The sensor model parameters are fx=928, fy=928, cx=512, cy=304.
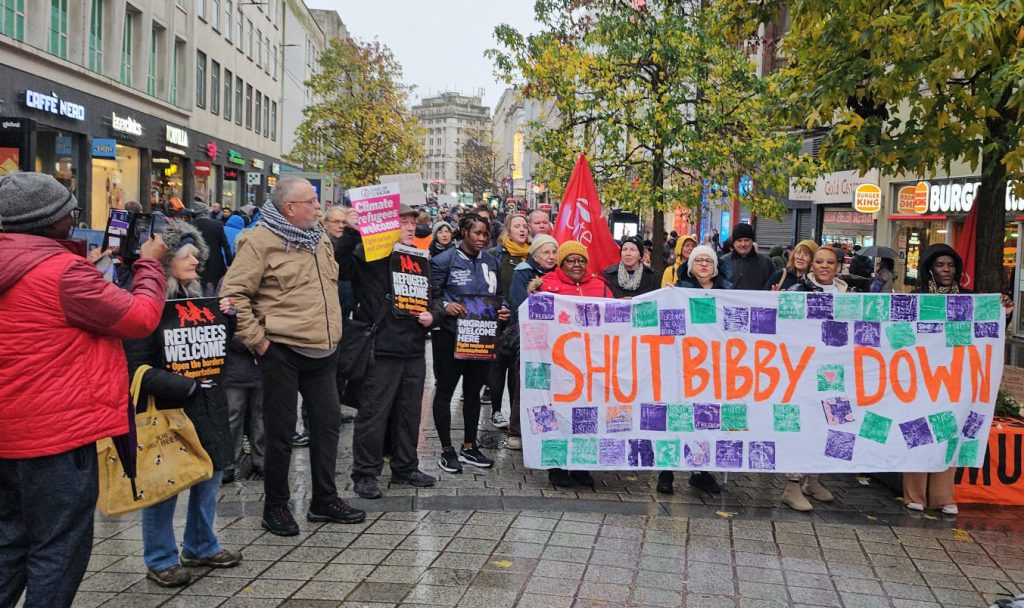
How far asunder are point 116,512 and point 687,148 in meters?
11.7

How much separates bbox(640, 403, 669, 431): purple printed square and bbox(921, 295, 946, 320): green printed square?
6.41 feet

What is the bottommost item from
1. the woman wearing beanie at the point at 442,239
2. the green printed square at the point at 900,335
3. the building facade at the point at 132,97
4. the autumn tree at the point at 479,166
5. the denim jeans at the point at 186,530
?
the denim jeans at the point at 186,530

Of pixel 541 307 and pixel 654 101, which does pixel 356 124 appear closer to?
pixel 654 101

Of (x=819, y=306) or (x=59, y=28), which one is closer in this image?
(x=819, y=306)

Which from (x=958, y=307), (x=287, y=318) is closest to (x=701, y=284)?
(x=958, y=307)

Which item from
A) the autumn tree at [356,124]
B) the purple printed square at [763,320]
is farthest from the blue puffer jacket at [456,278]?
the autumn tree at [356,124]

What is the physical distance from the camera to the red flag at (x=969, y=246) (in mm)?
7375

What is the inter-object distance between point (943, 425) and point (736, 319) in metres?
1.60

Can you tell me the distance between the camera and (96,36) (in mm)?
24891

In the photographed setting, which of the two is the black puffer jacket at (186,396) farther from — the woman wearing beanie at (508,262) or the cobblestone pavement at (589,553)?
the woman wearing beanie at (508,262)

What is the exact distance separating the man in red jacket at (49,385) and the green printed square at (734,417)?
408 cm

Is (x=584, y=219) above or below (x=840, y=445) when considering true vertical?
above

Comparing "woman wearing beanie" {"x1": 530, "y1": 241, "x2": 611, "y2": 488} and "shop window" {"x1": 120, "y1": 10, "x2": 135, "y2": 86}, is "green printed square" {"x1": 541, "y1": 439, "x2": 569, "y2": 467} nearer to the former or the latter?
"woman wearing beanie" {"x1": 530, "y1": 241, "x2": 611, "y2": 488}

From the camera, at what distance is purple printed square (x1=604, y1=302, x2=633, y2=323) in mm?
6566
